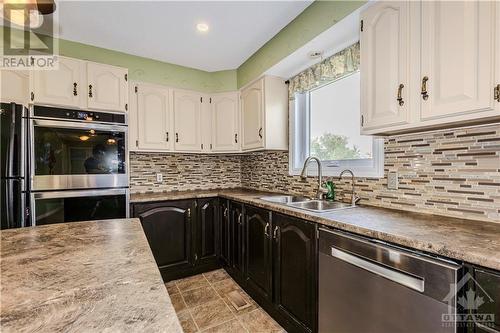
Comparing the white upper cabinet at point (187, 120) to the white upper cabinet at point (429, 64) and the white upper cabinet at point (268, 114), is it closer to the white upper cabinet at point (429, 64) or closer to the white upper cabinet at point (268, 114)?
the white upper cabinet at point (268, 114)

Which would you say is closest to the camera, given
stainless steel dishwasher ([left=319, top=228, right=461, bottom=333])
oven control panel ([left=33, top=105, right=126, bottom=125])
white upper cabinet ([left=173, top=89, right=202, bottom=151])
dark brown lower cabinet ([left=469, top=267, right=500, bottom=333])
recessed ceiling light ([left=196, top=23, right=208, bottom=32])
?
dark brown lower cabinet ([left=469, top=267, right=500, bottom=333])

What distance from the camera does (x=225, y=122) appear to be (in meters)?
2.97

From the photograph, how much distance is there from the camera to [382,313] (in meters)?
1.05

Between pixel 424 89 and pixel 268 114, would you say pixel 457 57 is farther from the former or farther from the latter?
pixel 268 114

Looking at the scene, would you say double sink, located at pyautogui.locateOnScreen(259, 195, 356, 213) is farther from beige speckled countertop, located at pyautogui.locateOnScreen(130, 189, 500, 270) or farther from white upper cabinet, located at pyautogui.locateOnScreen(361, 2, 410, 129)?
white upper cabinet, located at pyautogui.locateOnScreen(361, 2, 410, 129)

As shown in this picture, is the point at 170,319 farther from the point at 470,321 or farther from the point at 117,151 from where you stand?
the point at 117,151

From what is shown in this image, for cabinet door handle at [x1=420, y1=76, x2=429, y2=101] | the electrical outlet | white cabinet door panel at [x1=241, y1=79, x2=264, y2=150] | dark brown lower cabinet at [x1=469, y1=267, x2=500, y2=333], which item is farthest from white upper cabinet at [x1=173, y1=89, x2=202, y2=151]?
dark brown lower cabinet at [x1=469, y1=267, x2=500, y2=333]

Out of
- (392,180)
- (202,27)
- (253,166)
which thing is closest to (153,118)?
(202,27)

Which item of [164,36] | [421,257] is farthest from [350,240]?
[164,36]

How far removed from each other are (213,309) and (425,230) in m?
1.71

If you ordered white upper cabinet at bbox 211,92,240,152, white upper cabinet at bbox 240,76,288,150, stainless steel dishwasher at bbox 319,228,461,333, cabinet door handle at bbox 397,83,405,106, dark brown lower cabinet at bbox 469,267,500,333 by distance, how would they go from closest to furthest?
1. dark brown lower cabinet at bbox 469,267,500,333
2. stainless steel dishwasher at bbox 319,228,461,333
3. cabinet door handle at bbox 397,83,405,106
4. white upper cabinet at bbox 240,76,288,150
5. white upper cabinet at bbox 211,92,240,152

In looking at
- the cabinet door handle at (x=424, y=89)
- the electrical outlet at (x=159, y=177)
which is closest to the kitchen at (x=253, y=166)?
the cabinet door handle at (x=424, y=89)

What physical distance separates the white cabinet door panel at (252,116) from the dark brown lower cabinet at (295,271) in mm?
1081

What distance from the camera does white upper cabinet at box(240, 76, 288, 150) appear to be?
252cm
